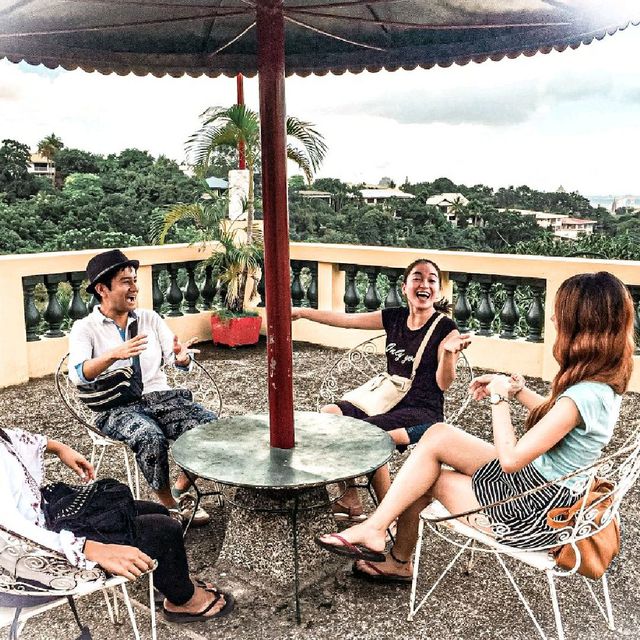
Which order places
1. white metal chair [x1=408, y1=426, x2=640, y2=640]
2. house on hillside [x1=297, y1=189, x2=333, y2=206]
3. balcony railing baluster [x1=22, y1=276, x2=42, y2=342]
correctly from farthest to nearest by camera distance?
house on hillside [x1=297, y1=189, x2=333, y2=206] < balcony railing baluster [x1=22, y1=276, x2=42, y2=342] < white metal chair [x1=408, y1=426, x2=640, y2=640]

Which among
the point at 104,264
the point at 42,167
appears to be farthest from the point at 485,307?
the point at 42,167

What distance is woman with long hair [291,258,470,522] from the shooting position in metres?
3.46

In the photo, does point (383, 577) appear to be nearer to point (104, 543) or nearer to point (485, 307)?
point (104, 543)

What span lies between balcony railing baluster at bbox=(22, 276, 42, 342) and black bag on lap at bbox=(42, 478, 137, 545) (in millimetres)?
4107

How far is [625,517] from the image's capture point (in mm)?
3707

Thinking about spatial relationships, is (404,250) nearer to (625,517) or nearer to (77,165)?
(625,517)

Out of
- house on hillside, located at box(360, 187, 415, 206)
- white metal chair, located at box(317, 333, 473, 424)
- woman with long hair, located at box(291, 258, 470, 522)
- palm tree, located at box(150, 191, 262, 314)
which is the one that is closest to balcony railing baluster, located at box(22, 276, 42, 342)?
palm tree, located at box(150, 191, 262, 314)

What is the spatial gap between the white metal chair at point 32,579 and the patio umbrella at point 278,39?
983 millimetres

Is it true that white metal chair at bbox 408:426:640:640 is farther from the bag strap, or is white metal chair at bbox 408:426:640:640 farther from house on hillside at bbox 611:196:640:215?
house on hillside at bbox 611:196:640:215

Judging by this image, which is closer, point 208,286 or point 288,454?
point 288,454

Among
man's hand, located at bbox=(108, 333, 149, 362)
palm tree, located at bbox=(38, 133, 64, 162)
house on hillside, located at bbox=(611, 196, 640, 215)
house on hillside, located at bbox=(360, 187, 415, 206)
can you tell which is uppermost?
palm tree, located at bbox=(38, 133, 64, 162)

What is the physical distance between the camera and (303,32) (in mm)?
3656

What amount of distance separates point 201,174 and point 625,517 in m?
5.65

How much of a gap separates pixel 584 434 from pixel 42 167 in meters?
22.7
